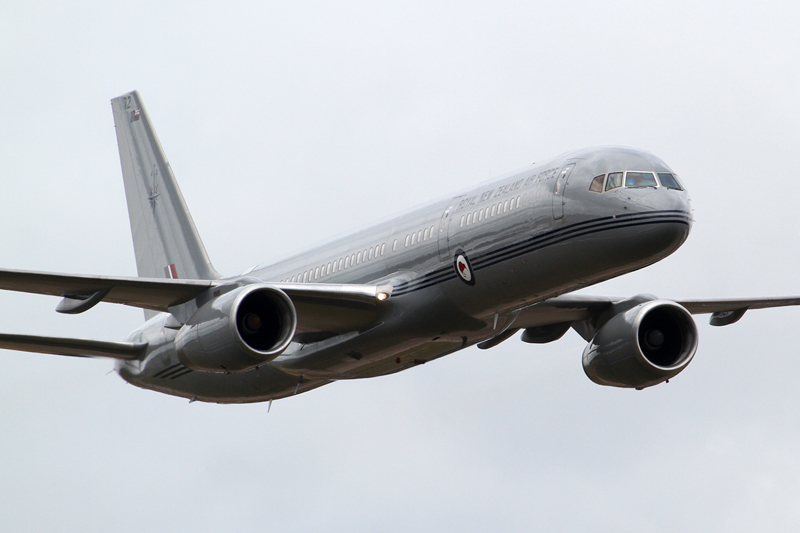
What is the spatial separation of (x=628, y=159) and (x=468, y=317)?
5.47 metres

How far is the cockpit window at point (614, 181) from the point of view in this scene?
87.6 ft

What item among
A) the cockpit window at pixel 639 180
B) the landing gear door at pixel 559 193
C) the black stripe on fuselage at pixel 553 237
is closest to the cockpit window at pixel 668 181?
the cockpit window at pixel 639 180

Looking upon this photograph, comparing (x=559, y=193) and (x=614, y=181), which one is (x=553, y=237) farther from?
(x=614, y=181)

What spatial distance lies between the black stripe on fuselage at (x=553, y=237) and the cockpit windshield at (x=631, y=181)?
0.71 m

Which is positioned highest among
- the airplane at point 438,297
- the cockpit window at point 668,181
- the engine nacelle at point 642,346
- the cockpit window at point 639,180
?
the cockpit window at point 639,180

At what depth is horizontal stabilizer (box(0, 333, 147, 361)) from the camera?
99.7 ft

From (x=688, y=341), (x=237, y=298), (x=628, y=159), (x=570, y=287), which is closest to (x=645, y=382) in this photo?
(x=688, y=341)

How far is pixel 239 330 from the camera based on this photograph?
2783 cm

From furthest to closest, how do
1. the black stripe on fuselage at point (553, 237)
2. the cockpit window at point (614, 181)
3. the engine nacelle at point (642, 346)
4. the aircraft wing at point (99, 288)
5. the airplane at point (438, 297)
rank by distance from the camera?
the engine nacelle at point (642, 346), the aircraft wing at point (99, 288), the airplane at point (438, 297), the cockpit window at point (614, 181), the black stripe on fuselage at point (553, 237)

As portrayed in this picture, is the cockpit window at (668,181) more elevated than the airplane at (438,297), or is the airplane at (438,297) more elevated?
the cockpit window at (668,181)

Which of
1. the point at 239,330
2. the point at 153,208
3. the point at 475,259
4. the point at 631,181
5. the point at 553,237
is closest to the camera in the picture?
the point at 631,181

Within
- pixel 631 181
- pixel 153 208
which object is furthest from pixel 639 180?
pixel 153 208

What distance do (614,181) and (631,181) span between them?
1.21ft

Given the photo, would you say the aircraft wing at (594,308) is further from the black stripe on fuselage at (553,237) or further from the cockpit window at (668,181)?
the cockpit window at (668,181)
